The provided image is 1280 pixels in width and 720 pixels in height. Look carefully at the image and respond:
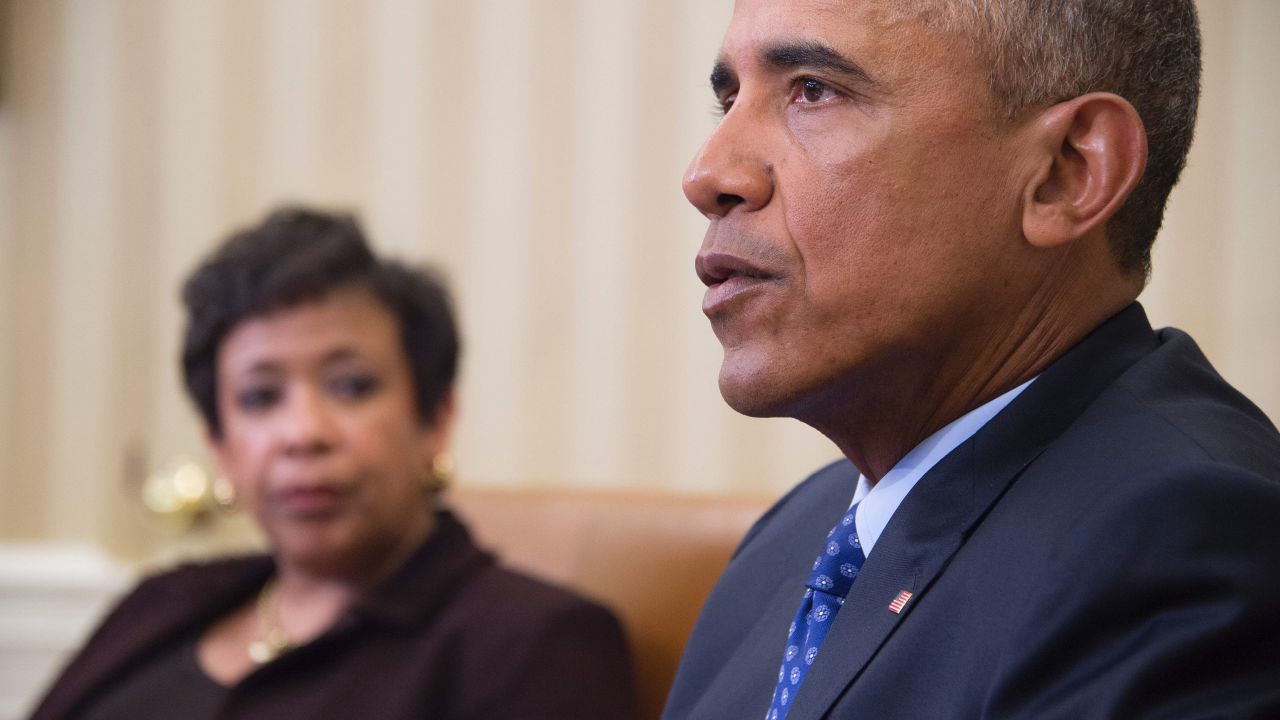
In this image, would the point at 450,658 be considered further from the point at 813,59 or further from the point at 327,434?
the point at 813,59

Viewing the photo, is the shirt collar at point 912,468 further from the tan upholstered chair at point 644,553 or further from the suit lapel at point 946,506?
the tan upholstered chair at point 644,553

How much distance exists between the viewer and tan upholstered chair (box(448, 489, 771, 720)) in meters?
1.89

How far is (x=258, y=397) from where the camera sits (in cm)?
221

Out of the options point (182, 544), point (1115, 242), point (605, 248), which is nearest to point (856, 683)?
point (1115, 242)

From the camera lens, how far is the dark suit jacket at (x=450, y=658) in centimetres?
190

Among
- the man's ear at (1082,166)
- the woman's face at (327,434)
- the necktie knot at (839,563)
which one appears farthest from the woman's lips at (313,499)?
the man's ear at (1082,166)

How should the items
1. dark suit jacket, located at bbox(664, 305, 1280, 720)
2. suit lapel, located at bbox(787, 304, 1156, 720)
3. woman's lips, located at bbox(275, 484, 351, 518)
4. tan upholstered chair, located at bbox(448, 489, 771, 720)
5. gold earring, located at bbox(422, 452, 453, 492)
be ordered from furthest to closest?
gold earring, located at bbox(422, 452, 453, 492) → woman's lips, located at bbox(275, 484, 351, 518) → tan upholstered chair, located at bbox(448, 489, 771, 720) → suit lapel, located at bbox(787, 304, 1156, 720) → dark suit jacket, located at bbox(664, 305, 1280, 720)

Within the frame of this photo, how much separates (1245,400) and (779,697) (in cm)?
42

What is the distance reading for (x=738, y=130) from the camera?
3.39 ft

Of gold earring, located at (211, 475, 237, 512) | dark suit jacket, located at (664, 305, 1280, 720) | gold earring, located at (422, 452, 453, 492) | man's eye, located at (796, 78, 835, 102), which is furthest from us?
gold earring, located at (211, 475, 237, 512)

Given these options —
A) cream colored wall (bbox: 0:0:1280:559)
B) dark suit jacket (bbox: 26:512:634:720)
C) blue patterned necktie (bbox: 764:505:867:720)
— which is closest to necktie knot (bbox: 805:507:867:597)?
blue patterned necktie (bbox: 764:505:867:720)

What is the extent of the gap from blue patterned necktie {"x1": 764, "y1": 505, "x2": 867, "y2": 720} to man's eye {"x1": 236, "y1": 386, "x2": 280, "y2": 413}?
4.58 ft

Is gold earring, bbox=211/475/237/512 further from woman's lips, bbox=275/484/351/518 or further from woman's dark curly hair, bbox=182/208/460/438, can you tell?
woman's lips, bbox=275/484/351/518

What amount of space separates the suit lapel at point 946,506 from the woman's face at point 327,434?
4.49 feet
